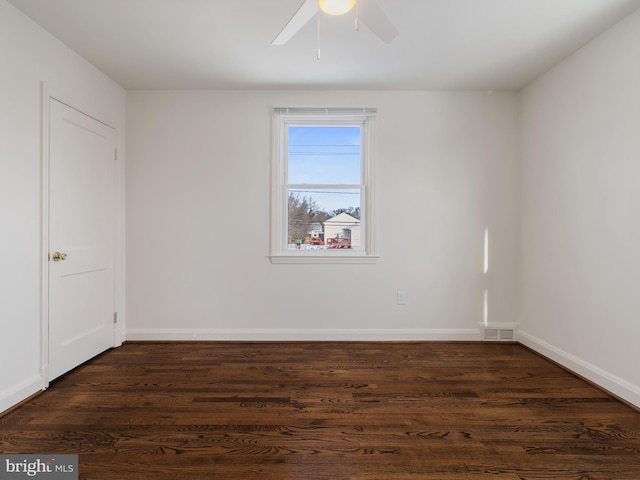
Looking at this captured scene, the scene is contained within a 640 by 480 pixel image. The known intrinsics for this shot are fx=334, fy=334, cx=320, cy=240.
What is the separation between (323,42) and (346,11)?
3.88ft

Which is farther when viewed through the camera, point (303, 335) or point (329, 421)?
point (303, 335)

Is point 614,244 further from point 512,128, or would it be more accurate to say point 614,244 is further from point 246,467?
point 246,467

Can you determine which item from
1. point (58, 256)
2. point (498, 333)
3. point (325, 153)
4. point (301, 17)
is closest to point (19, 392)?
point (58, 256)

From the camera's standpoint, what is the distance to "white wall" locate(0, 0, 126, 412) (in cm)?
210

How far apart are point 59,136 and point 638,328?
432cm

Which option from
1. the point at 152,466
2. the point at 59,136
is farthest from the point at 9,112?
the point at 152,466

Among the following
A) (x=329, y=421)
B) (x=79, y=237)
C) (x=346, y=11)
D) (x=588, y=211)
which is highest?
(x=346, y=11)

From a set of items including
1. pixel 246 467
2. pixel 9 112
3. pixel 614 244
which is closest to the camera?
pixel 246 467

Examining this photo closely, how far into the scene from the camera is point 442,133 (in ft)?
11.3

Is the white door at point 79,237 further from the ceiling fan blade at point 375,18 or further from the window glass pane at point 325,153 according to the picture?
the ceiling fan blade at point 375,18

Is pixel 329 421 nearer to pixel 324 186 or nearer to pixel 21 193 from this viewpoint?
pixel 324 186

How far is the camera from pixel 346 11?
1.50 meters

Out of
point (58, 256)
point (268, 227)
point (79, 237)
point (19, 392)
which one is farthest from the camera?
point (268, 227)

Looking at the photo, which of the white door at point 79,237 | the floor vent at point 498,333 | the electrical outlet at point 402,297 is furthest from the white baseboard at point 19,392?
the floor vent at point 498,333
